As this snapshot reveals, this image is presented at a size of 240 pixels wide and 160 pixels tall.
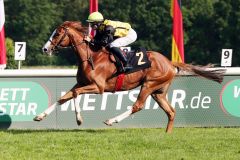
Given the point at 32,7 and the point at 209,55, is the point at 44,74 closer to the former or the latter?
the point at 209,55

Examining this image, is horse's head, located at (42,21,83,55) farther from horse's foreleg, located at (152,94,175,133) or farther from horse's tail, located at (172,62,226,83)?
horse's tail, located at (172,62,226,83)

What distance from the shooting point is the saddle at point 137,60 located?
454 inches

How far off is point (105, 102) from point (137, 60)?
1716 mm

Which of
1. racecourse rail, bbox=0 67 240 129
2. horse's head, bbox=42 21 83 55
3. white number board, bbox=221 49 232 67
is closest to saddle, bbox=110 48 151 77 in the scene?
horse's head, bbox=42 21 83 55

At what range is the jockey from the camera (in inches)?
441

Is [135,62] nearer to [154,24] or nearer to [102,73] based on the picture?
[102,73]

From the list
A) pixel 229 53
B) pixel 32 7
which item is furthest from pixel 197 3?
pixel 229 53

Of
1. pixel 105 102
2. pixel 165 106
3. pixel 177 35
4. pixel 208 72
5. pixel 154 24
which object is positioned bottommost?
pixel 154 24

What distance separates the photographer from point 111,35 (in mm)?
11312

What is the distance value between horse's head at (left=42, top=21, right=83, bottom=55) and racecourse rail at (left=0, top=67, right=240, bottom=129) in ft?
4.74

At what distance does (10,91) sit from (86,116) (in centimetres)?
146

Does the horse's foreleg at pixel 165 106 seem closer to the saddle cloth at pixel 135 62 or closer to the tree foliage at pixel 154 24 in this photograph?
the saddle cloth at pixel 135 62

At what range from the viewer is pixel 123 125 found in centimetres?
1307

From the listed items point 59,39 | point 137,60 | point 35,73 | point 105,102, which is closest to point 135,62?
point 137,60
